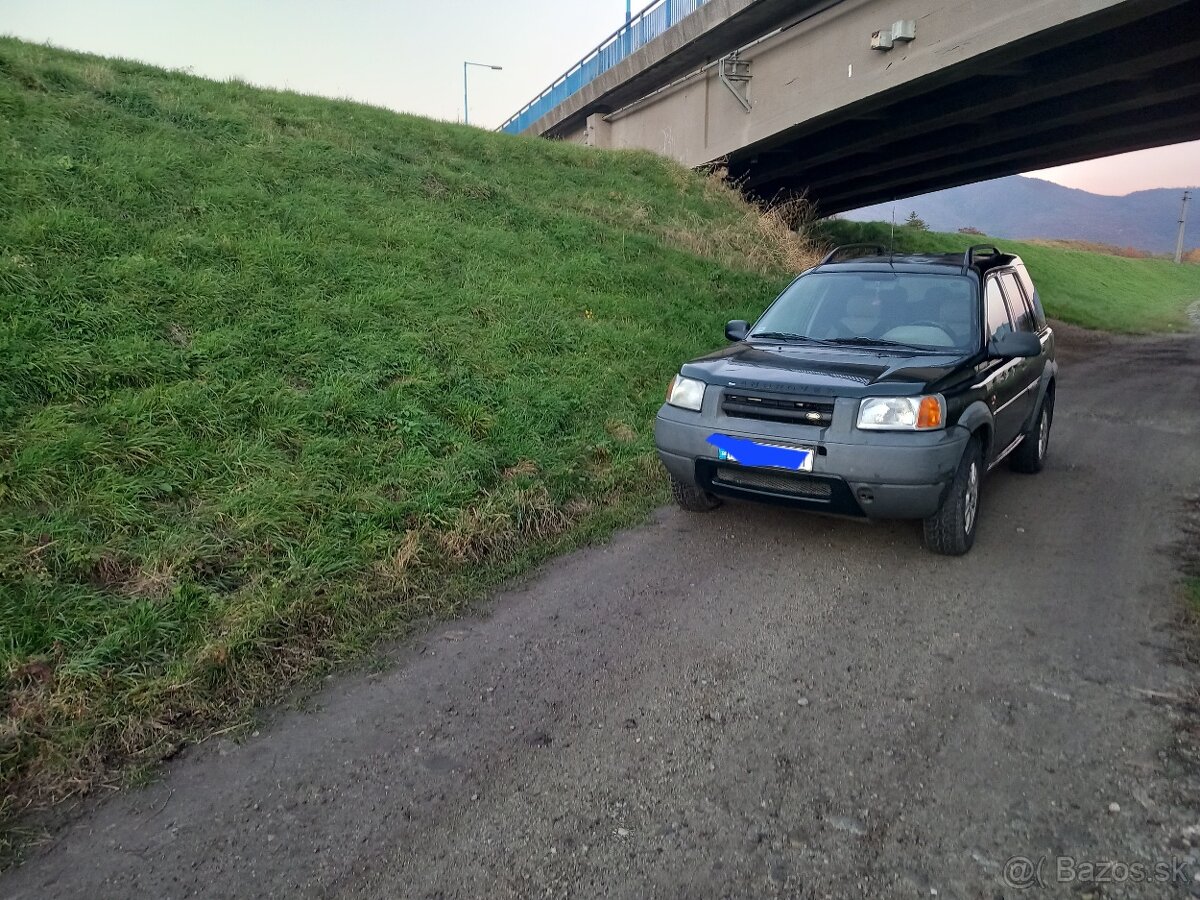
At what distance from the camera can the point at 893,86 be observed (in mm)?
12453

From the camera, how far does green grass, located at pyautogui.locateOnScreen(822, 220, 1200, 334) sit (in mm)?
22328

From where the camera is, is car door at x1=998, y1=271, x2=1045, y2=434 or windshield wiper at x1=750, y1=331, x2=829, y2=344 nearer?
windshield wiper at x1=750, y1=331, x2=829, y2=344

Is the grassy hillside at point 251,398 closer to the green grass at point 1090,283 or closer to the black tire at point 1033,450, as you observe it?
the black tire at point 1033,450

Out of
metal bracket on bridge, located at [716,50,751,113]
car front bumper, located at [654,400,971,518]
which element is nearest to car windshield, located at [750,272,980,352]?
car front bumper, located at [654,400,971,518]

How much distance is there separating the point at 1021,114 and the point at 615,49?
10458 mm

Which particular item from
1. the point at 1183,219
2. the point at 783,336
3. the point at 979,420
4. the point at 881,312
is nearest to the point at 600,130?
the point at 783,336

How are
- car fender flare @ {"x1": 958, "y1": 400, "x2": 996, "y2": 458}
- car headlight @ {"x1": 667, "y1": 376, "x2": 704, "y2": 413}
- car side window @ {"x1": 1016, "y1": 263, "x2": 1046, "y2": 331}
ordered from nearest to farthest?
car fender flare @ {"x1": 958, "y1": 400, "x2": 996, "y2": 458} → car headlight @ {"x1": 667, "y1": 376, "x2": 704, "y2": 413} → car side window @ {"x1": 1016, "y1": 263, "x2": 1046, "y2": 331}

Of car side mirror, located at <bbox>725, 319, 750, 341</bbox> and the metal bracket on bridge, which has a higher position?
the metal bracket on bridge

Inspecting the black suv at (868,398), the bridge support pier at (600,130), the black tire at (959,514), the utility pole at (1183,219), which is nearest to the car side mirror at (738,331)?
the black suv at (868,398)

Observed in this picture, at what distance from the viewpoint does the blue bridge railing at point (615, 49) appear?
17.8m

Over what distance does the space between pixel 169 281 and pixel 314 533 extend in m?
3.03

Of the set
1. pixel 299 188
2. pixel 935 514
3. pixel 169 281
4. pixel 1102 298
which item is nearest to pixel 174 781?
pixel 935 514

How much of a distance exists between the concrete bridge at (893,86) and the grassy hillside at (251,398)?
5.19 m

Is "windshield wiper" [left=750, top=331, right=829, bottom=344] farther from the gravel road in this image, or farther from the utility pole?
the utility pole
